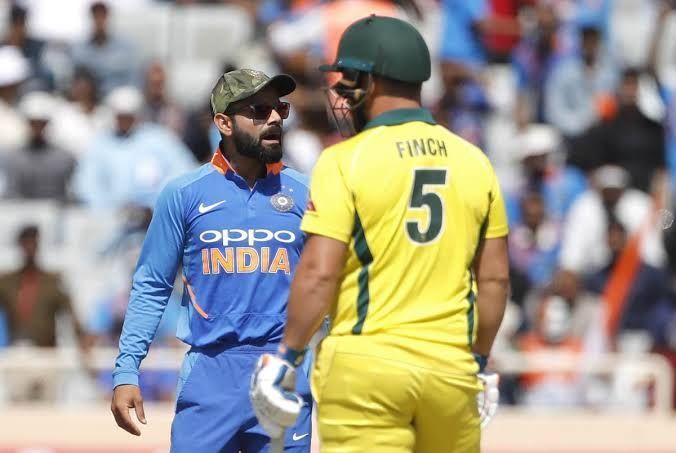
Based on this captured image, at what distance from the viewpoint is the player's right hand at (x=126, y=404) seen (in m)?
5.21

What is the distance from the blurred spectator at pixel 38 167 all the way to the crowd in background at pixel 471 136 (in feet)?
0.05

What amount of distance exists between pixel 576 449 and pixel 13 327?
3.97 meters

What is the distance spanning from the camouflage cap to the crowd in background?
5.28 meters

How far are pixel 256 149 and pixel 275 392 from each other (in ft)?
3.60

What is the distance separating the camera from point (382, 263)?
4504mm

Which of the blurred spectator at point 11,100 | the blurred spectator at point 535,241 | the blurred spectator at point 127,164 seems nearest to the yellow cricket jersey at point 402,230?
the blurred spectator at point 535,241

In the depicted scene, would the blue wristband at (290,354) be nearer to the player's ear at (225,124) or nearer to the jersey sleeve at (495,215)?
the jersey sleeve at (495,215)

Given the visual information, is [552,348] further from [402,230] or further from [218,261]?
[402,230]

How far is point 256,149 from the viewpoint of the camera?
17.3 ft

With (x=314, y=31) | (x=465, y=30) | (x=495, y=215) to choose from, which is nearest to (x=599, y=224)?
(x=465, y=30)

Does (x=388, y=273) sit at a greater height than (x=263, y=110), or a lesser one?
lesser

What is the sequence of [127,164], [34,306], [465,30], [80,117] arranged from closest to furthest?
1. [34,306]
2. [127,164]
3. [80,117]
4. [465,30]

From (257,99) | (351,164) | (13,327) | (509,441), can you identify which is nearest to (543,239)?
(509,441)

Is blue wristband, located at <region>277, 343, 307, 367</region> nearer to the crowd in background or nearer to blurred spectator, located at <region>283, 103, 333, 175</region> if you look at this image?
the crowd in background
